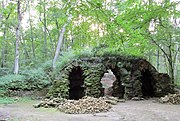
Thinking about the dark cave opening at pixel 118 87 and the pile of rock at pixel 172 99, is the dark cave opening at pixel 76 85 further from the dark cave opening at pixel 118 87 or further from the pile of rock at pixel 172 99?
the pile of rock at pixel 172 99

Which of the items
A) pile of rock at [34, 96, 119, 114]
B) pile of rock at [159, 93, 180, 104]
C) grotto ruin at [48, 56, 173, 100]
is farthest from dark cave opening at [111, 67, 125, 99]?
pile of rock at [34, 96, 119, 114]

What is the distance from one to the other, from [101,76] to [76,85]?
5.95 feet

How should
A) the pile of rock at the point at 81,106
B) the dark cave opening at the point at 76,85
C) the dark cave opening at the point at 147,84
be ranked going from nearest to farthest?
the pile of rock at the point at 81,106 → the dark cave opening at the point at 76,85 → the dark cave opening at the point at 147,84

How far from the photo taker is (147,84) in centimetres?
1326

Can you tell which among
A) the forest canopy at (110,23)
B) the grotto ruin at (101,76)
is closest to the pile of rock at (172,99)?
the grotto ruin at (101,76)

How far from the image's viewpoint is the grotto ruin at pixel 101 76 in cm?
1123

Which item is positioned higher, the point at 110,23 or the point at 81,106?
the point at 110,23

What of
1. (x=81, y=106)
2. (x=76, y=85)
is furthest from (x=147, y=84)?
(x=81, y=106)

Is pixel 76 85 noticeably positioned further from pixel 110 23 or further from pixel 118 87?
pixel 110 23

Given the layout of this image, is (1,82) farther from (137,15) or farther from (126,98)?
(137,15)

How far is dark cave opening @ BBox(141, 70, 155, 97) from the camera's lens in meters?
12.9

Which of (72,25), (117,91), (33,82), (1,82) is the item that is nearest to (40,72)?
(33,82)

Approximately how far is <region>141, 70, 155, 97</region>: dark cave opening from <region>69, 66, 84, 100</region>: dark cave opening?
3521 mm

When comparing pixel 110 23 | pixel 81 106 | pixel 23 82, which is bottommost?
pixel 81 106
